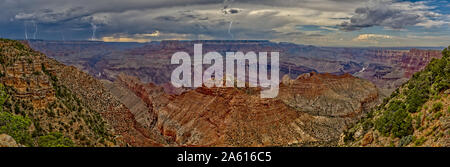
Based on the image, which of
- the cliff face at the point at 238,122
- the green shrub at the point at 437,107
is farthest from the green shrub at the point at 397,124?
the cliff face at the point at 238,122

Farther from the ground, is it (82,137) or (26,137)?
(26,137)

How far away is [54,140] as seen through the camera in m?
30.2

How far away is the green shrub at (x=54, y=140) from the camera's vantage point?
95.6 feet

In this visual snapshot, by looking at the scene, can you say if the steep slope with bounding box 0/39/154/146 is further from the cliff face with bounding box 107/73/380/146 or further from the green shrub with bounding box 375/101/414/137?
the green shrub with bounding box 375/101/414/137

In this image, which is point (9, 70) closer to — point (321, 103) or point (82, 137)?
point (82, 137)

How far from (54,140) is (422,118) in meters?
32.8

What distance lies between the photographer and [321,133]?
74.6 m

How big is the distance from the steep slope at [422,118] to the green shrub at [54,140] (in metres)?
29.4

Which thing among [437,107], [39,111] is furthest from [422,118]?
[39,111]

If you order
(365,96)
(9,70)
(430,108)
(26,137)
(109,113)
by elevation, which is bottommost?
(365,96)

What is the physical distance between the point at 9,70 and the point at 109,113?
22377 mm

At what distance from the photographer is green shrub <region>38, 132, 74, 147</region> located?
2914 centimetres

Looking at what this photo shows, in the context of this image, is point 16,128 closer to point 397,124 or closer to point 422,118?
point 397,124
